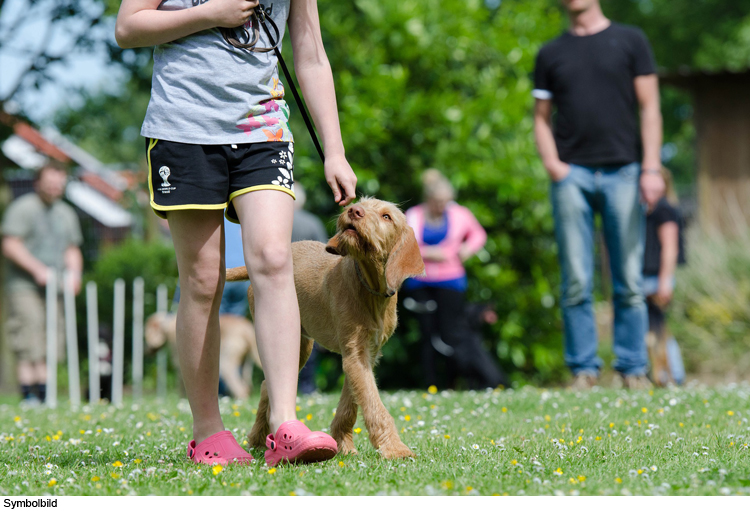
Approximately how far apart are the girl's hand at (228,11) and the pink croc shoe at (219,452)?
1.66 meters

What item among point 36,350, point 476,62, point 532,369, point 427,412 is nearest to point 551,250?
point 532,369

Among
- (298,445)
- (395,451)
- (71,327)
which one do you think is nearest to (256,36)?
(298,445)

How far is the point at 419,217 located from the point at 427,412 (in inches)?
150

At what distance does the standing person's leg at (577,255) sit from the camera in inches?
249

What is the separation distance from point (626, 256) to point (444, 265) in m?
2.58

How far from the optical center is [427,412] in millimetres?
5215

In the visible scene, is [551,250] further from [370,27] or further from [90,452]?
[90,452]

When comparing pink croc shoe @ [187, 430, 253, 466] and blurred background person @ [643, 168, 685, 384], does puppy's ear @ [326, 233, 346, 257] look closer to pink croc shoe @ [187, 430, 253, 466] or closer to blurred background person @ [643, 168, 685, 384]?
pink croc shoe @ [187, 430, 253, 466]

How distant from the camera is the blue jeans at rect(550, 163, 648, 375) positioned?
6.32 m

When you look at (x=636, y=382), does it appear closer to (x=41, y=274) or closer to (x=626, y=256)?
(x=626, y=256)

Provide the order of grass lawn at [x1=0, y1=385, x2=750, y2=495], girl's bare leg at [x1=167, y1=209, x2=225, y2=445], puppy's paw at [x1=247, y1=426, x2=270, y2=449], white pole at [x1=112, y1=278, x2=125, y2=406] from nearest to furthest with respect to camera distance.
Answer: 1. grass lawn at [x1=0, y1=385, x2=750, y2=495]
2. girl's bare leg at [x1=167, y1=209, x2=225, y2=445]
3. puppy's paw at [x1=247, y1=426, x2=270, y2=449]
4. white pole at [x1=112, y1=278, x2=125, y2=406]

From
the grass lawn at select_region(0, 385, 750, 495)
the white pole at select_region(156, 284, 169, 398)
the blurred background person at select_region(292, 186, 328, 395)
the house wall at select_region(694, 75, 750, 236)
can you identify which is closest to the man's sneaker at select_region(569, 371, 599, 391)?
the grass lawn at select_region(0, 385, 750, 495)

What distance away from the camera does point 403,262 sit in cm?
384

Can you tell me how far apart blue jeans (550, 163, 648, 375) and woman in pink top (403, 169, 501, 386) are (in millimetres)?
2212
